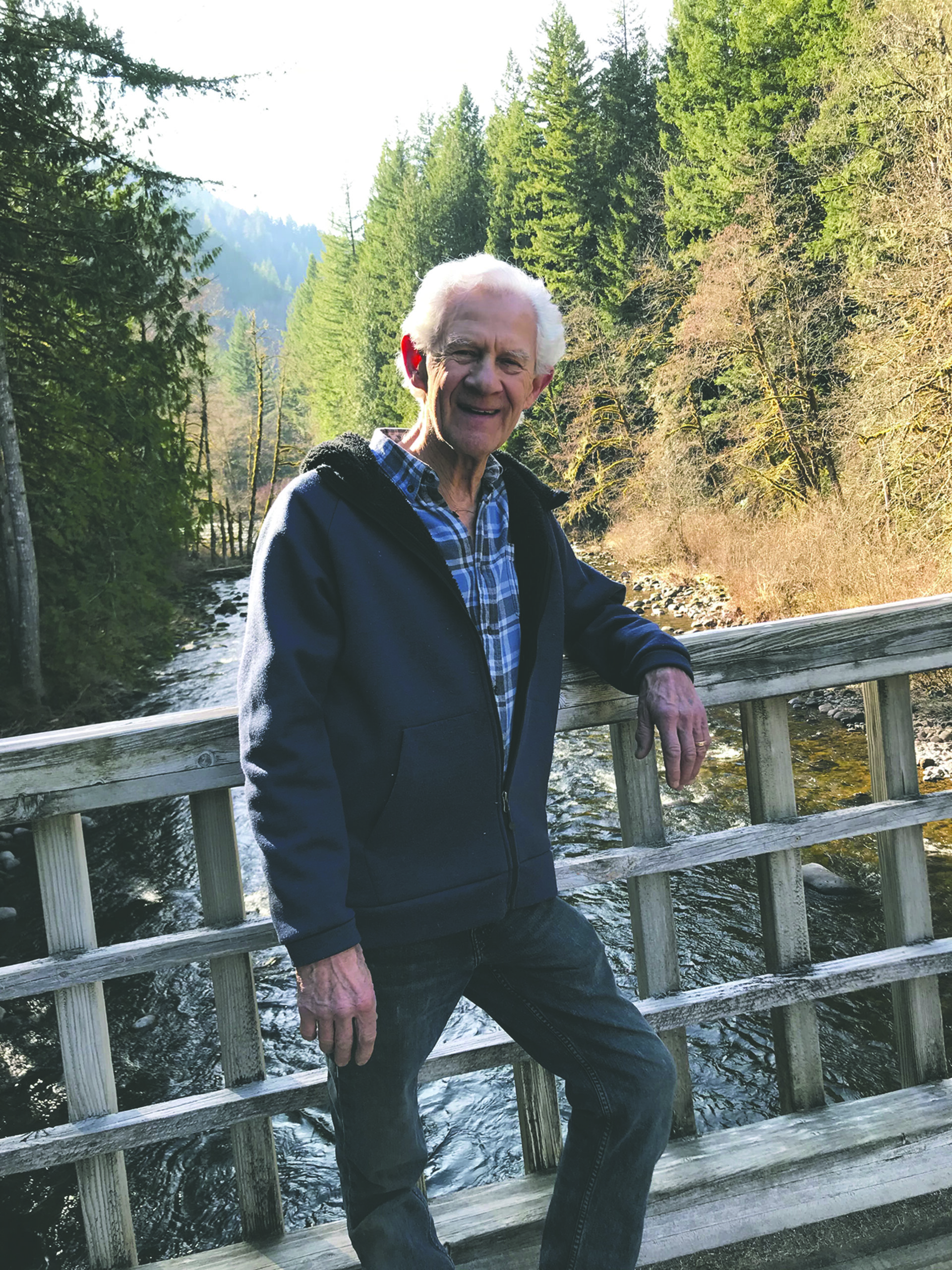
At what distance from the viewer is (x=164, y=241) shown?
13.8m

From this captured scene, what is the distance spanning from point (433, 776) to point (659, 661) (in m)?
0.48

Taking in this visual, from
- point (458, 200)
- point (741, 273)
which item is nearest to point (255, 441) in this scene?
point (458, 200)

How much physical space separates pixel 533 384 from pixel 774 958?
4.09 ft

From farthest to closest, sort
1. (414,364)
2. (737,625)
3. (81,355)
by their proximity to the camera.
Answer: (81,355) → (737,625) → (414,364)

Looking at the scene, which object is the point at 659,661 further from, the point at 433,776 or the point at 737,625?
the point at 737,625

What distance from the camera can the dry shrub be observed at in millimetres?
12625

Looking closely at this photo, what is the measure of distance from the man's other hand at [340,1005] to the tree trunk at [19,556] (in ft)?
38.0

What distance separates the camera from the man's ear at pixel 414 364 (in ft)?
6.01

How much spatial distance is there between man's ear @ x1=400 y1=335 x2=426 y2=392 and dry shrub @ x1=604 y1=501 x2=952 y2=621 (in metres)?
7.76

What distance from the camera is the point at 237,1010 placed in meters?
1.83

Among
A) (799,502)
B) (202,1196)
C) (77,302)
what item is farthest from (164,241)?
(202,1196)

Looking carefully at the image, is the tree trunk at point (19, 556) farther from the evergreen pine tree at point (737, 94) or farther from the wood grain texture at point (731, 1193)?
the evergreen pine tree at point (737, 94)

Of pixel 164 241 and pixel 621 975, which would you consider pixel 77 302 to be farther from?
pixel 621 975

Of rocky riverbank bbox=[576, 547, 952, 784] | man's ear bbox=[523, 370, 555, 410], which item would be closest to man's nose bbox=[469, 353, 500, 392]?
man's ear bbox=[523, 370, 555, 410]
